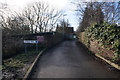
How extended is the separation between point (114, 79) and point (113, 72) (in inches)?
23.7

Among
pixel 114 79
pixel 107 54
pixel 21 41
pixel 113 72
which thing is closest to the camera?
pixel 114 79

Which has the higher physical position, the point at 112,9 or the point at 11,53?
the point at 112,9

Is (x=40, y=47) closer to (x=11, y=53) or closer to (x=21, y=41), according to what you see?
(x=21, y=41)

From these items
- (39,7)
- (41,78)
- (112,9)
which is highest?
(39,7)

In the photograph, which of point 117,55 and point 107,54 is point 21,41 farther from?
point 117,55

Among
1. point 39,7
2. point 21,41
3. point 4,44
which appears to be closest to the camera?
point 4,44

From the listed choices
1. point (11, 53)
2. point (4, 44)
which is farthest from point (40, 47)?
point (4, 44)

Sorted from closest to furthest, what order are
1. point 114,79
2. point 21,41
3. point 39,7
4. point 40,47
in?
point 114,79 < point 21,41 < point 40,47 < point 39,7

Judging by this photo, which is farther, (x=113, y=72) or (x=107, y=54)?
(x=107, y=54)

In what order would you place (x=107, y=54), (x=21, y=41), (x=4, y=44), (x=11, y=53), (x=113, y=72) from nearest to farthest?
(x=113, y=72) → (x=107, y=54) → (x=4, y=44) → (x=11, y=53) → (x=21, y=41)

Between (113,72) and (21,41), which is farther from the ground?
(21,41)

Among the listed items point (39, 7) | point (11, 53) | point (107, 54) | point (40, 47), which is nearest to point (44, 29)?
point (39, 7)

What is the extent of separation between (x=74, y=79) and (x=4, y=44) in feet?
20.3

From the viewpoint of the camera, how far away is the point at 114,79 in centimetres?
377
